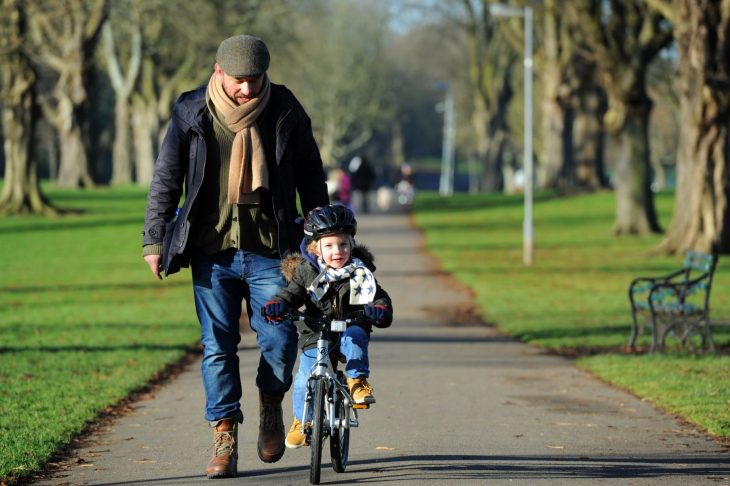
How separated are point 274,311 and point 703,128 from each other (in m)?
19.5

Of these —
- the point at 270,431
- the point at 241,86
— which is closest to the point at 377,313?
the point at 270,431

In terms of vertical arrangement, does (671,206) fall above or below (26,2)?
below

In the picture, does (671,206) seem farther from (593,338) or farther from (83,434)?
(83,434)

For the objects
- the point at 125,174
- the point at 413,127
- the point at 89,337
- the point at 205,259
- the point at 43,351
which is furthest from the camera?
the point at 413,127

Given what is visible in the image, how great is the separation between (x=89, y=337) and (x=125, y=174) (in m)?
46.3

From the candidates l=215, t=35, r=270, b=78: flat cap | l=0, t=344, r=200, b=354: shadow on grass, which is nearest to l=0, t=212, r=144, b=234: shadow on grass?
l=0, t=344, r=200, b=354: shadow on grass

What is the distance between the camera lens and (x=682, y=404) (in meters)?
9.50

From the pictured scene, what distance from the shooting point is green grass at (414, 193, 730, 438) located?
421 inches

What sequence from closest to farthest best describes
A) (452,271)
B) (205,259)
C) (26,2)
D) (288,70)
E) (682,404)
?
1. (205,259)
2. (682,404)
3. (452,271)
4. (26,2)
5. (288,70)

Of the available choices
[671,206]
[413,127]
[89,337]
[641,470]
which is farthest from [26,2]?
[413,127]

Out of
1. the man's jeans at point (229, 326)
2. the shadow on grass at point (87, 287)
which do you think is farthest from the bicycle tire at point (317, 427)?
the shadow on grass at point (87, 287)

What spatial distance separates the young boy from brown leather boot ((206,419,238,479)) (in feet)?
1.82

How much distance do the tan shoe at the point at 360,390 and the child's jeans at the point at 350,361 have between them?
26 millimetres

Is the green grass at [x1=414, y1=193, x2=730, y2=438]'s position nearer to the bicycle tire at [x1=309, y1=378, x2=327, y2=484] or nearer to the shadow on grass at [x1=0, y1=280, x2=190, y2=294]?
the bicycle tire at [x1=309, y1=378, x2=327, y2=484]
